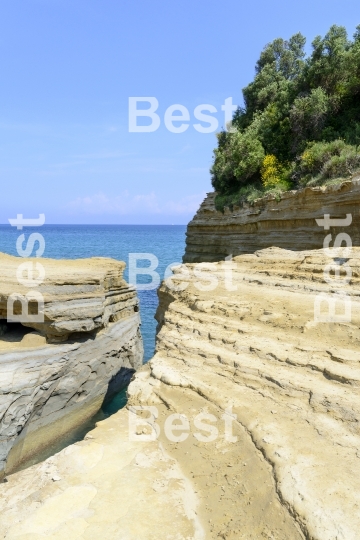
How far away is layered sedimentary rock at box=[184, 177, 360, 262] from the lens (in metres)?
12.9

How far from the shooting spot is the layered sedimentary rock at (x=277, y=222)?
1292 cm

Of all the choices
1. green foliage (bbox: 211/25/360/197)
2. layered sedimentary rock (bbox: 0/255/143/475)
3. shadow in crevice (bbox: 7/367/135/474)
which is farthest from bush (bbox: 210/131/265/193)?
shadow in crevice (bbox: 7/367/135/474)

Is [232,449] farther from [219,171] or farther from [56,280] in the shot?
[219,171]

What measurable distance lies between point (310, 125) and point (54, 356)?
52.3ft

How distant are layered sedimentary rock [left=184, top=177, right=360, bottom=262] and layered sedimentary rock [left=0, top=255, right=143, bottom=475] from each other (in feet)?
21.5

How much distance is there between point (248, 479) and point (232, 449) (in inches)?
29.2

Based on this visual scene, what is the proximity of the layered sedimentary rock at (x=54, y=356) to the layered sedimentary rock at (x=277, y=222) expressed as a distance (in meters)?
6.55

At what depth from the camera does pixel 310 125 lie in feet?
68.4

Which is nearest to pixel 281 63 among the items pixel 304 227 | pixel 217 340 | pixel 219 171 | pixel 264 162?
pixel 219 171

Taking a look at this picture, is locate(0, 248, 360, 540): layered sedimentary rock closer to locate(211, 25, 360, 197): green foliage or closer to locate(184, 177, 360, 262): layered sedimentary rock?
locate(184, 177, 360, 262): layered sedimentary rock

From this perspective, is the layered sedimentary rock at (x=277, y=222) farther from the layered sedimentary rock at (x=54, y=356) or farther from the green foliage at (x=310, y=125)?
the layered sedimentary rock at (x=54, y=356)

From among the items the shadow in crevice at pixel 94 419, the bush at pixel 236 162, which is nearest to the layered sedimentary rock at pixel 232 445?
the shadow in crevice at pixel 94 419

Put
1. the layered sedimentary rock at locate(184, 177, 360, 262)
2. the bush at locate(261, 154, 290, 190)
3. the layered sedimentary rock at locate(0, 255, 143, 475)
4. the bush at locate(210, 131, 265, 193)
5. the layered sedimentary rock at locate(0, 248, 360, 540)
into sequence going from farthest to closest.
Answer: the bush at locate(210, 131, 265, 193) < the bush at locate(261, 154, 290, 190) < the layered sedimentary rock at locate(0, 255, 143, 475) < the layered sedimentary rock at locate(184, 177, 360, 262) < the layered sedimentary rock at locate(0, 248, 360, 540)

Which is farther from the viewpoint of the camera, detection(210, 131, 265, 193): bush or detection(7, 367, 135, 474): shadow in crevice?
detection(210, 131, 265, 193): bush
